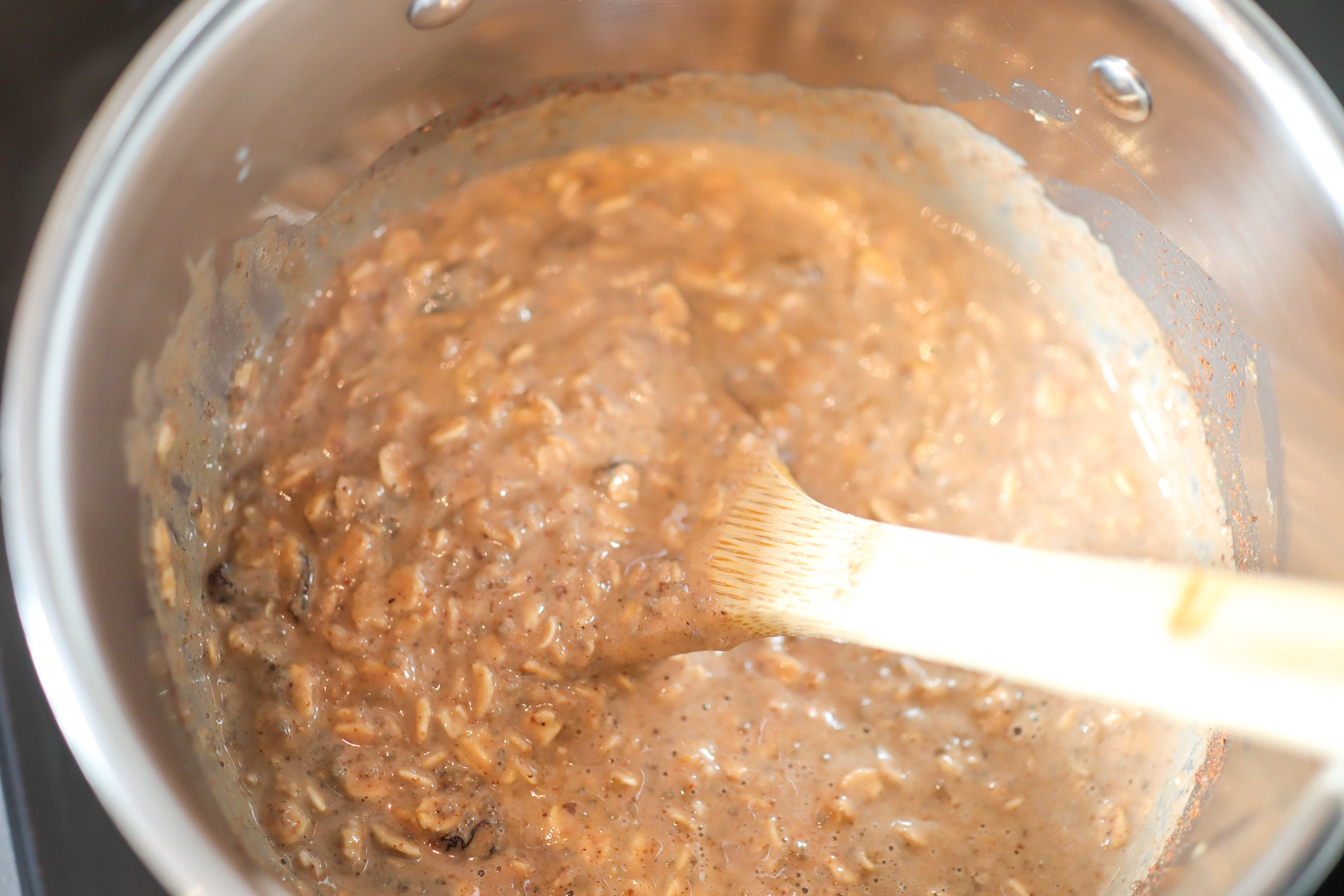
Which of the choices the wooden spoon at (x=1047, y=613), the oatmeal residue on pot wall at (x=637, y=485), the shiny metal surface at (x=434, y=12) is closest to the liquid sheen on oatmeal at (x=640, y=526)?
the oatmeal residue on pot wall at (x=637, y=485)

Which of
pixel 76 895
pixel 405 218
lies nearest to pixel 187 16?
pixel 405 218

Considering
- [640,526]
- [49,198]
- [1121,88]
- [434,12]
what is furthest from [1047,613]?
[49,198]

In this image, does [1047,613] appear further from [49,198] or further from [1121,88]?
[49,198]

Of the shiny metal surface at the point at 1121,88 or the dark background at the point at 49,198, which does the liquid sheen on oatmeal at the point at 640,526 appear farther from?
the shiny metal surface at the point at 1121,88

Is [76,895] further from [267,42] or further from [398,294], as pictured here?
[267,42]

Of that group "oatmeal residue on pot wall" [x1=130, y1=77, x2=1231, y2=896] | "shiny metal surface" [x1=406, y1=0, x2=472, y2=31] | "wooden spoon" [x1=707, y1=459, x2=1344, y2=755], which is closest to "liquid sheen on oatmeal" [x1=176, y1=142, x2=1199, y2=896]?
"oatmeal residue on pot wall" [x1=130, y1=77, x2=1231, y2=896]

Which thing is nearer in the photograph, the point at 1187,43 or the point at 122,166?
the point at 122,166
